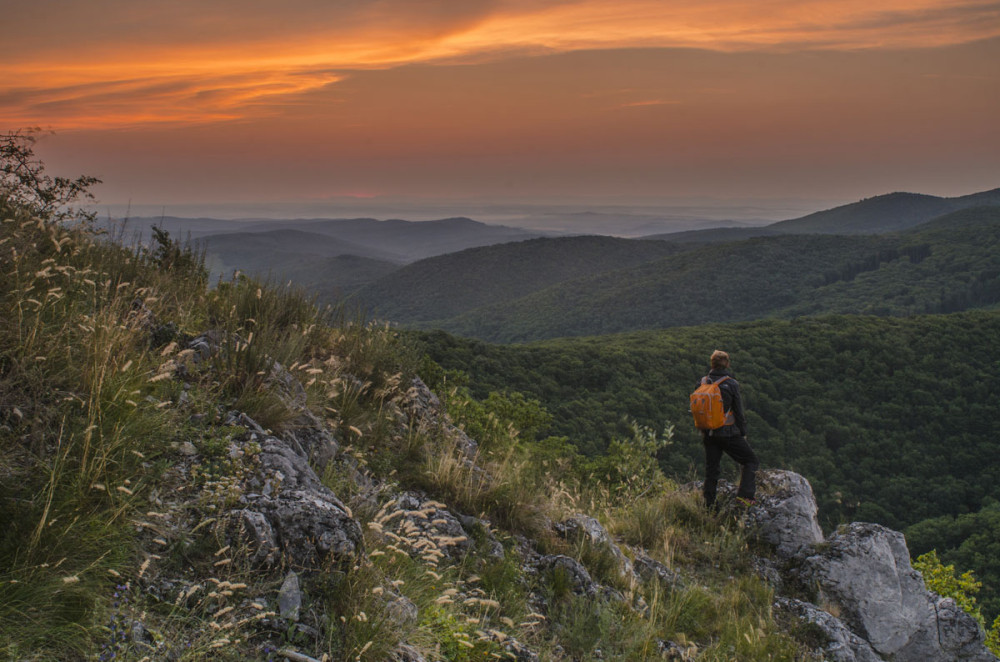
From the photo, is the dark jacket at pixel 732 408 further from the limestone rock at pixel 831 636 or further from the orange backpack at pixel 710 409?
the limestone rock at pixel 831 636

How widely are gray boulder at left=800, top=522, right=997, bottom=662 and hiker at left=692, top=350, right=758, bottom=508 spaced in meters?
1.09

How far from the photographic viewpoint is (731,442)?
750cm

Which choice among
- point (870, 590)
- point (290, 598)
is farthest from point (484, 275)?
point (290, 598)

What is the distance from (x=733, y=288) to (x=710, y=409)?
14263cm

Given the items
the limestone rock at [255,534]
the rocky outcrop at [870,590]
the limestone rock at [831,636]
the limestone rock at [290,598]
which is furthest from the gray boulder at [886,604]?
the limestone rock at [255,534]

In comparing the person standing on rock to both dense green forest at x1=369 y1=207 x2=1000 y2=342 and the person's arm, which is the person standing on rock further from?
dense green forest at x1=369 y1=207 x2=1000 y2=342

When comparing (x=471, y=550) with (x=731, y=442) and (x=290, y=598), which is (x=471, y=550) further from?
(x=731, y=442)

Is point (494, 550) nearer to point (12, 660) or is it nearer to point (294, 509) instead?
point (294, 509)

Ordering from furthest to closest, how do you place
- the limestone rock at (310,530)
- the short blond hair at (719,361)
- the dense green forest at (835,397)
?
the dense green forest at (835,397) → the short blond hair at (719,361) → the limestone rock at (310,530)

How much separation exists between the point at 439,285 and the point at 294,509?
164m

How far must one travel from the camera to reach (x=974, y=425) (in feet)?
173

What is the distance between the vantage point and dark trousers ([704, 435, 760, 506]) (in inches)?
293

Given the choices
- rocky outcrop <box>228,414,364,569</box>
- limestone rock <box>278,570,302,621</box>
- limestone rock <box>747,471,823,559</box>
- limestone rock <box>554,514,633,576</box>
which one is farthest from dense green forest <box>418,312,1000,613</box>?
limestone rock <box>278,570,302,621</box>

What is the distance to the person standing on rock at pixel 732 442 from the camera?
7.44 m
